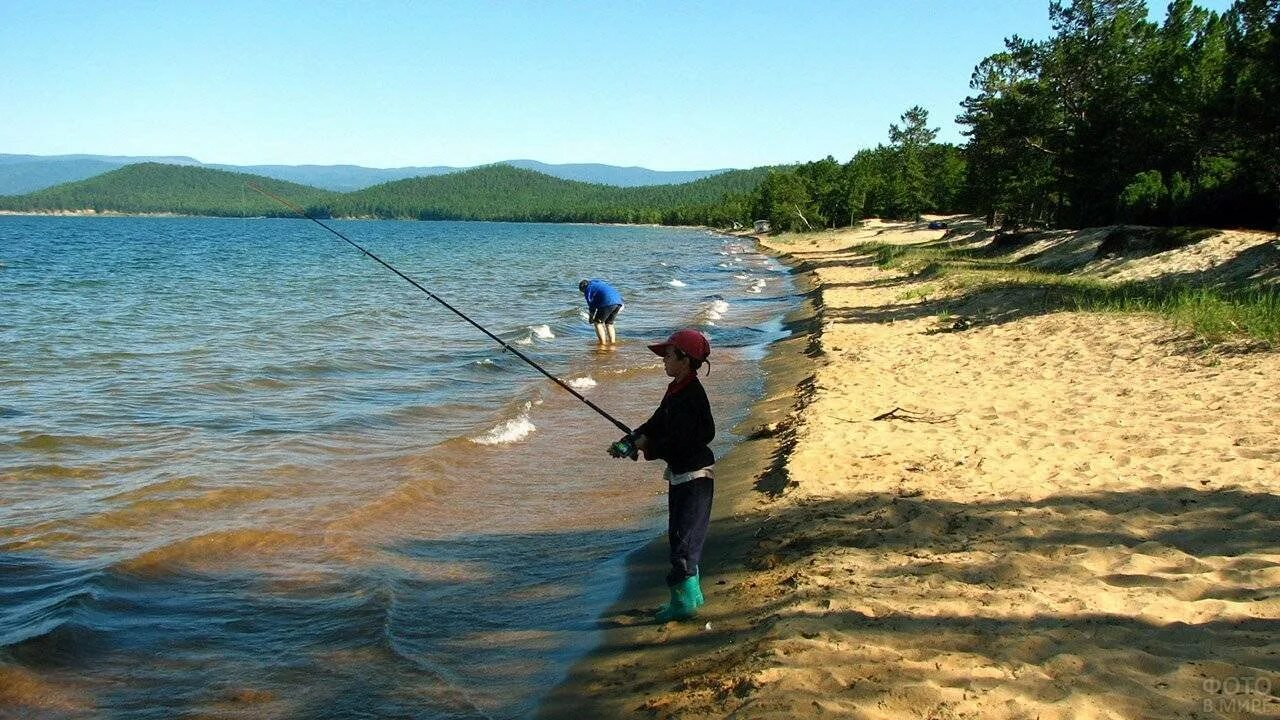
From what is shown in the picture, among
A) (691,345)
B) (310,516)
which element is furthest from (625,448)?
(310,516)

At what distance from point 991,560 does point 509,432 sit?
275 inches

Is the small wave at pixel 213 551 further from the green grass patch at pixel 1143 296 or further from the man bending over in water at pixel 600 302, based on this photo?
the man bending over in water at pixel 600 302

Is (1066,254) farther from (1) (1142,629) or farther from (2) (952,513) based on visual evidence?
(1) (1142,629)

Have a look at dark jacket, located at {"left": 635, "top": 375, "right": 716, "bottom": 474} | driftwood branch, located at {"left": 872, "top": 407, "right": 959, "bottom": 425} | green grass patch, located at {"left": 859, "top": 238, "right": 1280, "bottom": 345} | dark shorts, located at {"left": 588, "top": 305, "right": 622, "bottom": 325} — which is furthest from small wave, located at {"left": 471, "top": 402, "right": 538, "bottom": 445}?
green grass patch, located at {"left": 859, "top": 238, "right": 1280, "bottom": 345}

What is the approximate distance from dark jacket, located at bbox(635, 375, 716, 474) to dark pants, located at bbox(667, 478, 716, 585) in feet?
0.39

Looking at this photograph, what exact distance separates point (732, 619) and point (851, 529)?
1406 millimetres

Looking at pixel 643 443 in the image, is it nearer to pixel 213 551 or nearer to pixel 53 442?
pixel 213 551

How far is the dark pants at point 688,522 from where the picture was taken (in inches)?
203

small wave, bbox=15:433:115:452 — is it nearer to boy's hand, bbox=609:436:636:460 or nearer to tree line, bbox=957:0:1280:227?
boy's hand, bbox=609:436:636:460

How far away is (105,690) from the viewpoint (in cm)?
505

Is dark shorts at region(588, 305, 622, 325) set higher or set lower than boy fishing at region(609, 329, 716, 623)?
lower

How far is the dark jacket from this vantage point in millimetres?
5098

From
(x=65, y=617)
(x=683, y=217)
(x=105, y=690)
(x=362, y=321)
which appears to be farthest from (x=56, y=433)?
Answer: (x=683, y=217)

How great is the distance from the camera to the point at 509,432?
1126 cm
